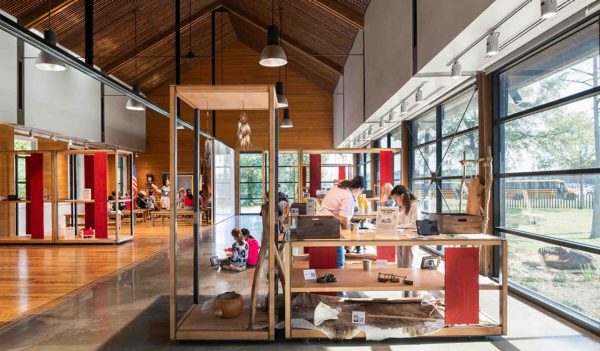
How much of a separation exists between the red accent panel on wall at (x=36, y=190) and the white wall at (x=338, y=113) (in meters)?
9.16

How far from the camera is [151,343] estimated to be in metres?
3.52

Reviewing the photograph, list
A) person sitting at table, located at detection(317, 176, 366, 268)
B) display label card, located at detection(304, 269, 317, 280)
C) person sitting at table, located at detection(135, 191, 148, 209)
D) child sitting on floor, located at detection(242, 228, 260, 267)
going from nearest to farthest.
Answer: display label card, located at detection(304, 269, 317, 280)
person sitting at table, located at detection(317, 176, 366, 268)
child sitting on floor, located at detection(242, 228, 260, 267)
person sitting at table, located at detection(135, 191, 148, 209)

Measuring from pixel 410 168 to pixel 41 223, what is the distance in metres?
8.63

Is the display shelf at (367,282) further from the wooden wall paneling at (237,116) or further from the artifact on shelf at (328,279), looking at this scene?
the wooden wall paneling at (237,116)

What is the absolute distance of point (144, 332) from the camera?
3777 millimetres

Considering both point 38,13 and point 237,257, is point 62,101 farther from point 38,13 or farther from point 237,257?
point 237,257

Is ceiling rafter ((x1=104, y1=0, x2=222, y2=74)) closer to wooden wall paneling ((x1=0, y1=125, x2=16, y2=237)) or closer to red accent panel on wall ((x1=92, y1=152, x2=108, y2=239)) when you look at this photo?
wooden wall paneling ((x1=0, y1=125, x2=16, y2=237))

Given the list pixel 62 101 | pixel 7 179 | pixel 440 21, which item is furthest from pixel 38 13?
pixel 440 21

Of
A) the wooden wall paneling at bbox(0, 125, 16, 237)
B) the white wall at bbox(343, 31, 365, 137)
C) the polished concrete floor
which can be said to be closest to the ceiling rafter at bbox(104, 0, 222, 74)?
the wooden wall paneling at bbox(0, 125, 16, 237)

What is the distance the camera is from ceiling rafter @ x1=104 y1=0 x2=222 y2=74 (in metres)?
12.8

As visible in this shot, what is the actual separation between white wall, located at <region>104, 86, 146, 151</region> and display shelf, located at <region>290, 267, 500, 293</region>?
1217cm

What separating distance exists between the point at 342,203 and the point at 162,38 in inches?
422

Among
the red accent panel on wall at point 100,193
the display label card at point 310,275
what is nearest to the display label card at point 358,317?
the display label card at point 310,275

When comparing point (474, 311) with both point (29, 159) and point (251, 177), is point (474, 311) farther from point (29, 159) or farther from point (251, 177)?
point (251, 177)
